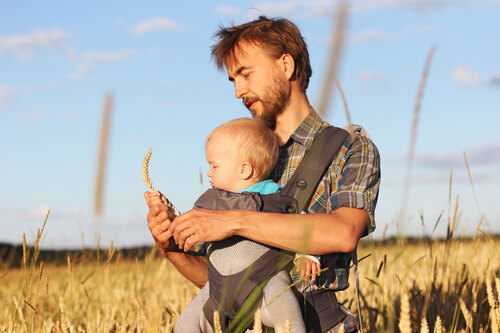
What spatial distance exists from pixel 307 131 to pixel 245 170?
1.47ft

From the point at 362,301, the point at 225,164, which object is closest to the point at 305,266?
the point at 225,164

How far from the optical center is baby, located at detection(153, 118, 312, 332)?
222cm

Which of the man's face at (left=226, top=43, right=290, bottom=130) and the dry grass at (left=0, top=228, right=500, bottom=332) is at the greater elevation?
the man's face at (left=226, top=43, right=290, bottom=130)

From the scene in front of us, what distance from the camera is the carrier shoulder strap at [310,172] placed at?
2.37m

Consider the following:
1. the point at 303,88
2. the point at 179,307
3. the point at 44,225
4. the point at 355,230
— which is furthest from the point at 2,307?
the point at 355,230

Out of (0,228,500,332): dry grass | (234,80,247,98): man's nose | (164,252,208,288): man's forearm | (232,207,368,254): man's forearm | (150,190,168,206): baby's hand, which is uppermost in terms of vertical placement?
(234,80,247,98): man's nose

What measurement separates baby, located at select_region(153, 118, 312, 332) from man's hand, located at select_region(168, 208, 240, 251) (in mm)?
177

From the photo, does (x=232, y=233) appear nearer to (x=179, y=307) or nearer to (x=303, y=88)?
(x=303, y=88)

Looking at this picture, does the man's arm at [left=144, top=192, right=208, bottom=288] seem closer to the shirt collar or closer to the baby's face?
the baby's face

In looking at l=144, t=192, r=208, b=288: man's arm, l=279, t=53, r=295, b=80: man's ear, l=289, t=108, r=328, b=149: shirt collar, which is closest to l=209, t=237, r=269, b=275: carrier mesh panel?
l=144, t=192, r=208, b=288: man's arm

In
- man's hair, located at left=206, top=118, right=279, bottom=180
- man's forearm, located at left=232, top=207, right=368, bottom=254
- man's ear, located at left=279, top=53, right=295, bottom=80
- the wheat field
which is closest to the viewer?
man's forearm, located at left=232, top=207, right=368, bottom=254

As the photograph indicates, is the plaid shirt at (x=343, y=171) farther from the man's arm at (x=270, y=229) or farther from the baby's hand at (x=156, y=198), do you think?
the baby's hand at (x=156, y=198)

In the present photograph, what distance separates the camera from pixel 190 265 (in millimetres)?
2703

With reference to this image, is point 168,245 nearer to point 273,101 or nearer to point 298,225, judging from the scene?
point 298,225
